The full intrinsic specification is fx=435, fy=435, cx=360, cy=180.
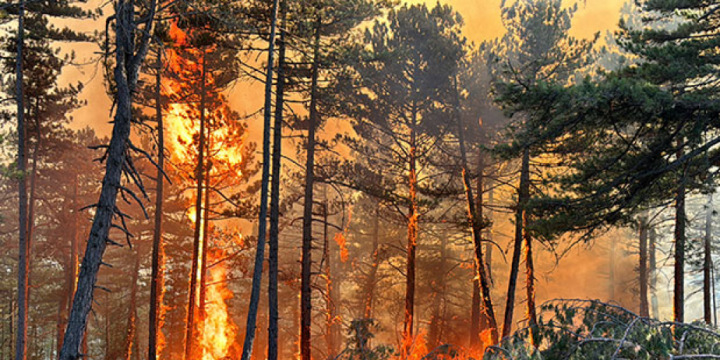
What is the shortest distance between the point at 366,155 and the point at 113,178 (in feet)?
39.4

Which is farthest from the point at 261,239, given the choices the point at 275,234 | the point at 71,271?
the point at 71,271

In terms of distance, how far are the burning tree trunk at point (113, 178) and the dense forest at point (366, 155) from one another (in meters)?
0.03

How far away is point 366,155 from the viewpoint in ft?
59.7

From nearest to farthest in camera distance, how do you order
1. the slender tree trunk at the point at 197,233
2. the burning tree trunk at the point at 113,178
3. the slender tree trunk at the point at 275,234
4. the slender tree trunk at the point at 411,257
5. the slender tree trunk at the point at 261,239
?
the burning tree trunk at the point at 113,178
the slender tree trunk at the point at 261,239
the slender tree trunk at the point at 275,234
the slender tree trunk at the point at 411,257
the slender tree trunk at the point at 197,233

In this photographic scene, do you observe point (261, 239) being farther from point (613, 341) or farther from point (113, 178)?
point (613, 341)

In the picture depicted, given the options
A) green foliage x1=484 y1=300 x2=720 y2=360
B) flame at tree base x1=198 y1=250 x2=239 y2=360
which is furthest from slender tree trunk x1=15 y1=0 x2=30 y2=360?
green foliage x1=484 y1=300 x2=720 y2=360

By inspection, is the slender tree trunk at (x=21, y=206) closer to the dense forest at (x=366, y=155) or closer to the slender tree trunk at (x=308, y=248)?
the dense forest at (x=366, y=155)

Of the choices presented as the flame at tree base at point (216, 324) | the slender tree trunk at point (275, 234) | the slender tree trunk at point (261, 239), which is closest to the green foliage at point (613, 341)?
the slender tree trunk at point (261, 239)

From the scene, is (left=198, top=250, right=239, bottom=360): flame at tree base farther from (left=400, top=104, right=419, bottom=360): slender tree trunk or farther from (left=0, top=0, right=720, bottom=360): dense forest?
(left=400, top=104, right=419, bottom=360): slender tree trunk

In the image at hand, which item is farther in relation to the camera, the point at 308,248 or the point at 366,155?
the point at 366,155

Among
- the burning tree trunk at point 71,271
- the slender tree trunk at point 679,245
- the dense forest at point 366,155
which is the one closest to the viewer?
the dense forest at point 366,155

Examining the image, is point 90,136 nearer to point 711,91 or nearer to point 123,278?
point 123,278

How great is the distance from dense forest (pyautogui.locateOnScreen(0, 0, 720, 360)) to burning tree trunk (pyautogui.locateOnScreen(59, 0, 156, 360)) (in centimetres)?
3

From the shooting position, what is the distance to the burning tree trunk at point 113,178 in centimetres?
662
